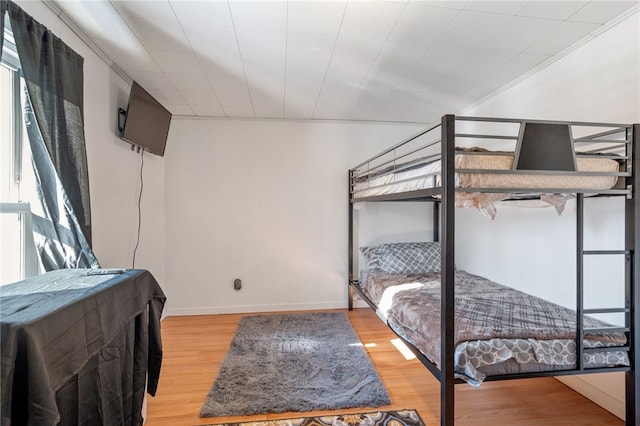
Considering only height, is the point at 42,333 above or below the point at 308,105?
below

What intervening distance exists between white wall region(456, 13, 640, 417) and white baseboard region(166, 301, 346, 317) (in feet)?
6.05

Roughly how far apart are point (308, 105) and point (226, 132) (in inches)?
41.9

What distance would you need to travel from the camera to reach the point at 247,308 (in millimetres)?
3273

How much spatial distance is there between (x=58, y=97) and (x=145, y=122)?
1.01m

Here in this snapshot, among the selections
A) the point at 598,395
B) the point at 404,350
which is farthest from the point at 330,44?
the point at 598,395

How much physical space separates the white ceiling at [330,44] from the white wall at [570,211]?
0.45 ft

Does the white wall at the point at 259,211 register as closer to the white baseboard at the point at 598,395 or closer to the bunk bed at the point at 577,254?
the bunk bed at the point at 577,254

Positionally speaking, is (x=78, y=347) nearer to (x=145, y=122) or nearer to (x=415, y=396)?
(x=415, y=396)

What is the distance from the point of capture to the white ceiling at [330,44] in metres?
1.54

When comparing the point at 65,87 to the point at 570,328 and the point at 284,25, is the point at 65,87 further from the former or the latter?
the point at 570,328

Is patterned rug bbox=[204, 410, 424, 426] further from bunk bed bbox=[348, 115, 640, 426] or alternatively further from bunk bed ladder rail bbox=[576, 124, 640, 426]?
bunk bed ladder rail bbox=[576, 124, 640, 426]

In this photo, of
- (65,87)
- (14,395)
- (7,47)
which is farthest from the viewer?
(65,87)

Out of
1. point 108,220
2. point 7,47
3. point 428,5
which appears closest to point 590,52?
point 428,5

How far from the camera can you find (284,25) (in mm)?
1654
